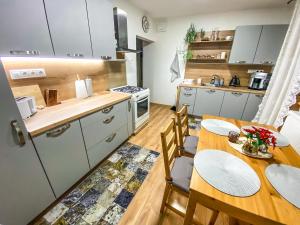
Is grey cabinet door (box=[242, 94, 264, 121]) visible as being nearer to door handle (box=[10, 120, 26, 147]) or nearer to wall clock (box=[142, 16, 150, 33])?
wall clock (box=[142, 16, 150, 33])

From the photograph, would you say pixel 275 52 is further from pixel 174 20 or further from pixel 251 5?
pixel 174 20

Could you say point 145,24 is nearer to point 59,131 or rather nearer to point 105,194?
point 59,131

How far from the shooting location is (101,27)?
5.85 feet

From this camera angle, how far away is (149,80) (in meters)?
4.35

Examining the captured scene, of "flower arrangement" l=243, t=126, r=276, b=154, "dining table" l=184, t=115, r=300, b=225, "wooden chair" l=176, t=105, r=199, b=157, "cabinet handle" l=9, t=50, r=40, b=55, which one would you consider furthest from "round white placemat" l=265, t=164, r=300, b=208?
"cabinet handle" l=9, t=50, r=40, b=55

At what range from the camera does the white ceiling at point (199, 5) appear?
2.48 m

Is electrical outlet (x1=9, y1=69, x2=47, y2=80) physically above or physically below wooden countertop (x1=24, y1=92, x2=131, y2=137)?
above

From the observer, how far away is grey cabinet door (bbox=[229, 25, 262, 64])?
265 centimetres

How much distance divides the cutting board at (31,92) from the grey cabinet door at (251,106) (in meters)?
3.54

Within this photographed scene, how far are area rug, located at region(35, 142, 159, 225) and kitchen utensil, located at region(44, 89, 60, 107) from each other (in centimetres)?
102

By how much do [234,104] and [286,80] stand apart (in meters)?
1.01

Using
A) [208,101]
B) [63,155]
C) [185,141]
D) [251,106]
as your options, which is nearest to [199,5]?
[208,101]

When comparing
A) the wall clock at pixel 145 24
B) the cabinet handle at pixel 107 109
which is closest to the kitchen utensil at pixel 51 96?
the cabinet handle at pixel 107 109

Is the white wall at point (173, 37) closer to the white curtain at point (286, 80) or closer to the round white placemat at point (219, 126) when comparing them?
the white curtain at point (286, 80)
